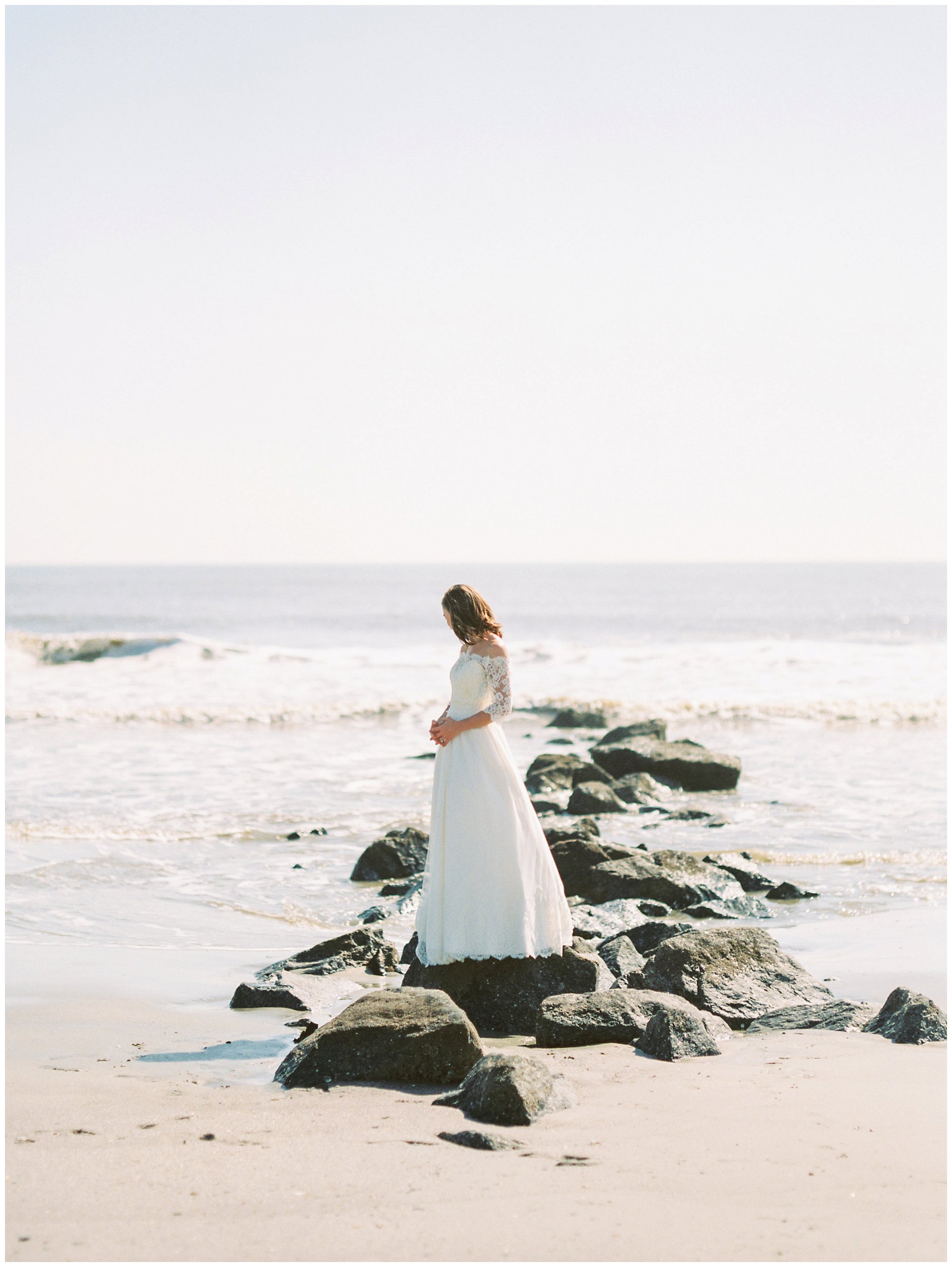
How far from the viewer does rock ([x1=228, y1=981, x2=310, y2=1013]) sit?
6676 millimetres

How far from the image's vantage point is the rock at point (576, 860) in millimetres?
9672

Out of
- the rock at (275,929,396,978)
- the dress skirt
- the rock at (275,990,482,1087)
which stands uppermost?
the dress skirt

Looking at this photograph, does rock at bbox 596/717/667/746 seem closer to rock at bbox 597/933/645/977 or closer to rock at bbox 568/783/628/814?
rock at bbox 568/783/628/814

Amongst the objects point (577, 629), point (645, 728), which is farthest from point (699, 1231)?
point (577, 629)

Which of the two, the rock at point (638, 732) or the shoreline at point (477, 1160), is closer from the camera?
the shoreline at point (477, 1160)

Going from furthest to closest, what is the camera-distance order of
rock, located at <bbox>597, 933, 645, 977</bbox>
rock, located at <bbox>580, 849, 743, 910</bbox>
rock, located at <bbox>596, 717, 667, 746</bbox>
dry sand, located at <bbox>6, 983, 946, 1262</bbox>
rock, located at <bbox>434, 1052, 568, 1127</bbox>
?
rock, located at <bbox>596, 717, 667, 746</bbox>
rock, located at <bbox>580, 849, 743, 910</bbox>
rock, located at <bbox>597, 933, 645, 977</bbox>
rock, located at <bbox>434, 1052, 568, 1127</bbox>
dry sand, located at <bbox>6, 983, 946, 1262</bbox>

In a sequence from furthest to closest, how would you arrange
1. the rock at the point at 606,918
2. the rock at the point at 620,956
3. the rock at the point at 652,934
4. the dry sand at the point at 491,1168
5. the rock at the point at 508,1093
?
the rock at the point at 606,918
the rock at the point at 652,934
the rock at the point at 620,956
the rock at the point at 508,1093
the dry sand at the point at 491,1168

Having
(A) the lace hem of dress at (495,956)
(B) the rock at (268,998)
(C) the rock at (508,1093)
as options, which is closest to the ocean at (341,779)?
(B) the rock at (268,998)

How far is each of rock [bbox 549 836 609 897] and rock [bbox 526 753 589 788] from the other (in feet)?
16.9

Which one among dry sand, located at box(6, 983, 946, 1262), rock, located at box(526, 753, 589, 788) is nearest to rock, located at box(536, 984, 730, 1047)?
dry sand, located at box(6, 983, 946, 1262)

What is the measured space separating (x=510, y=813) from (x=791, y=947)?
3134 mm

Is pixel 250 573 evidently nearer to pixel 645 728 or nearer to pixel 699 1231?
pixel 645 728

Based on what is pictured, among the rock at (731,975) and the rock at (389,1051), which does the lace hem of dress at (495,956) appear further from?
the rock at (389,1051)

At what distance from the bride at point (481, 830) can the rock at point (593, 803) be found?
7486mm
